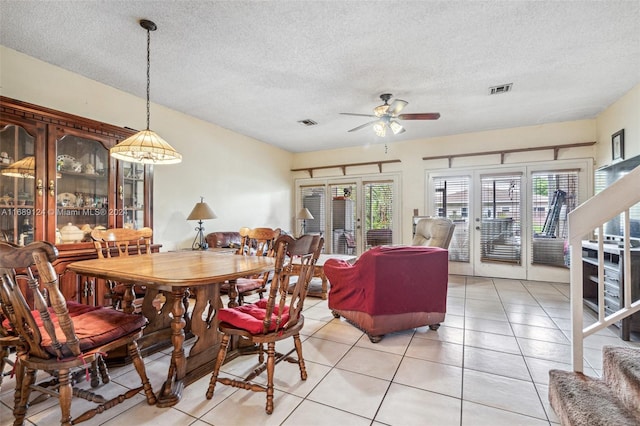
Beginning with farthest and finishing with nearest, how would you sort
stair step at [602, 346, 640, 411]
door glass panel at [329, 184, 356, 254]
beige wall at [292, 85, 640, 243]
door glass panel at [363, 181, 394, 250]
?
door glass panel at [329, 184, 356, 254] < door glass panel at [363, 181, 394, 250] < beige wall at [292, 85, 640, 243] < stair step at [602, 346, 640, 411]

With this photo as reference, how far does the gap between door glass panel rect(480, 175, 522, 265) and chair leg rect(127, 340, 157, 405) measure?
5.37m

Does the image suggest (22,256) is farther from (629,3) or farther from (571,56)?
(571,56)

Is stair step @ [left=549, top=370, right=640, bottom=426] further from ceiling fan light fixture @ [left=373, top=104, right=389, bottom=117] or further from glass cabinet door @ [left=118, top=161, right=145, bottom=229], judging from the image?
glass cabinet door @ [left=118, top=161, right=145, bottom=229]

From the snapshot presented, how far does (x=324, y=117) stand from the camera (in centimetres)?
455

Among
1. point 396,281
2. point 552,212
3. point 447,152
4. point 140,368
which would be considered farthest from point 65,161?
point 552,212

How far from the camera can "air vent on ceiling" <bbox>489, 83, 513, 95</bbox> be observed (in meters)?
3.43

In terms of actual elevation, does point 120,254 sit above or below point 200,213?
below

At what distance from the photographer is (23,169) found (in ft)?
8.20

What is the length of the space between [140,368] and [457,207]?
5.35m

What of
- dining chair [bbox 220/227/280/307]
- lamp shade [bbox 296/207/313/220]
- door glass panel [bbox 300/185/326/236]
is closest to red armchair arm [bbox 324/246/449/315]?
dining chair [bbox 220/227/280/307]

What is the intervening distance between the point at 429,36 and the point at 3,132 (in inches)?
142

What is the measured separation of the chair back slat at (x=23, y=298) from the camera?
3.94 feet

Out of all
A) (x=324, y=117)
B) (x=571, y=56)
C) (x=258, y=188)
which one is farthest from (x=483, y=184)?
(x=258, y=188)

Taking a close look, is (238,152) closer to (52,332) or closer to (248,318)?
(248,318)
